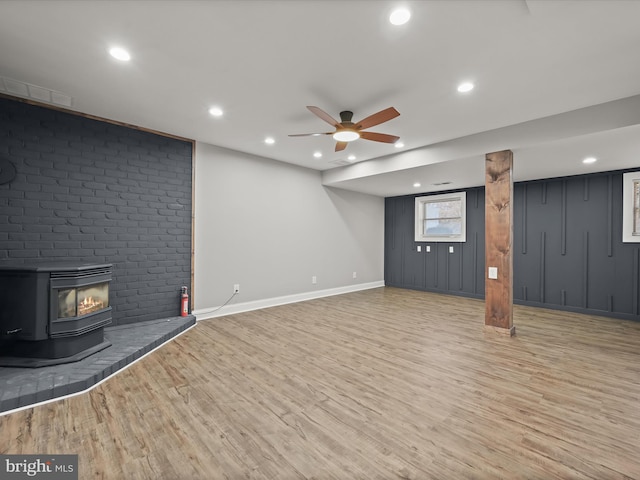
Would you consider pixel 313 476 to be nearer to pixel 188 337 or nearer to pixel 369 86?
pixel 188 337

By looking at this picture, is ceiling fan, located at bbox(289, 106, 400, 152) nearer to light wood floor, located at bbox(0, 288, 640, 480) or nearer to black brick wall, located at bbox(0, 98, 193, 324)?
black brick wall, located at bbox(0, 98, 193, 324)

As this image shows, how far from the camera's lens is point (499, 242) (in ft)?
13.0

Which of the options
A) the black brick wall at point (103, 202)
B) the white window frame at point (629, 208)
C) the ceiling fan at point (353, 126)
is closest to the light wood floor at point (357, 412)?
the black brick wall at point (103, 202)

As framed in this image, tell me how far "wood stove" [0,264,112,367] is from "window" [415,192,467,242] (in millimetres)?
6846

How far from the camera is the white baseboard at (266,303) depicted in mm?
4680

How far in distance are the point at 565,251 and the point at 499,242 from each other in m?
2.54

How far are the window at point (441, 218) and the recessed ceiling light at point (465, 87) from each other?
167 inches

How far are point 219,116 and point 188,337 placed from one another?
9.56 ft

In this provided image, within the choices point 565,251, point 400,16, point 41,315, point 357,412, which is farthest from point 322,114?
point 565,251

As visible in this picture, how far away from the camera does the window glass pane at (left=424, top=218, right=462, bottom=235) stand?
6.90 metres

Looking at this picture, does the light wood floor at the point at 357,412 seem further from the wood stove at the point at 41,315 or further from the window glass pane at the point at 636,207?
the window glass pane at the point at 636,207

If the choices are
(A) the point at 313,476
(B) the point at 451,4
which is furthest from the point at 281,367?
(B) the point at 451,4

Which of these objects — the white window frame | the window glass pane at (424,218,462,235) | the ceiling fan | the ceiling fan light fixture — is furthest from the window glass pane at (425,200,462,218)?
the ceiling fan light fixture

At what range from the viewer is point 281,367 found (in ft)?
9.51
